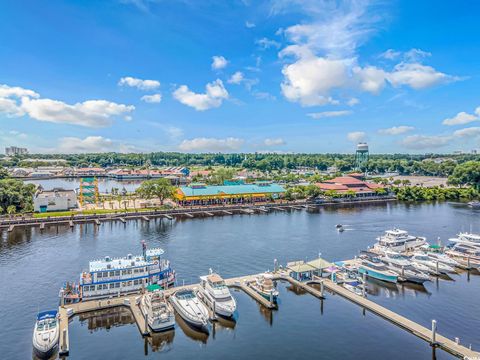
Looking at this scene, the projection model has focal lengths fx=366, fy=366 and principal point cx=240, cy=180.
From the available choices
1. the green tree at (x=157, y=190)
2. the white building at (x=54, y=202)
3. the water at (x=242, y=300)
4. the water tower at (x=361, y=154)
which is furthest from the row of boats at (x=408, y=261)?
the water tower at (x=361, y=154)

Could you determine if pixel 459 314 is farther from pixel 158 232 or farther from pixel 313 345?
pixel 158 232

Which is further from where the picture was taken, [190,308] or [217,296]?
[217,296]

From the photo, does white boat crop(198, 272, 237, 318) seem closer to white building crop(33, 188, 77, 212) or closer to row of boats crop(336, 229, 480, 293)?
row of boats crop(336, 229, 480, 293)

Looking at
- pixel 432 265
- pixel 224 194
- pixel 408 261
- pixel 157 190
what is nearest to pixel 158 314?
pixel 408 261

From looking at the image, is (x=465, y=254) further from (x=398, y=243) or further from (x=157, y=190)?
(x=157, y=190)

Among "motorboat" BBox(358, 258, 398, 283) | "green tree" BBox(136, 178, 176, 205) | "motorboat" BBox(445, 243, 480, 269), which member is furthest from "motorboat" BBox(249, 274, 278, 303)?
"green tree" BBox(136, 178, 176, 205)

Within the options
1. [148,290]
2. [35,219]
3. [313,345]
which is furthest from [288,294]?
[35,219]
